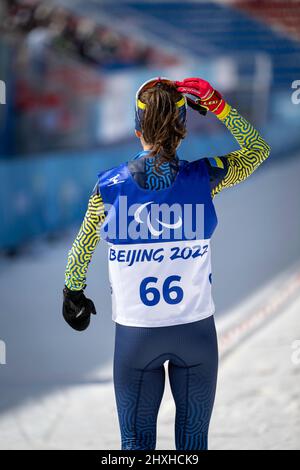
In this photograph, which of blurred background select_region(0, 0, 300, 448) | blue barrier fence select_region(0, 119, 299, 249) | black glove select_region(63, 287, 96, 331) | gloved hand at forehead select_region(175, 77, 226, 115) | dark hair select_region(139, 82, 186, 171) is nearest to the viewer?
dark hair select_region(139, 82, 186, 171)

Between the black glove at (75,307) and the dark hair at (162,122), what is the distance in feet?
1.81

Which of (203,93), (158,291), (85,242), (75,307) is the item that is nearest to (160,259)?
(158,291)

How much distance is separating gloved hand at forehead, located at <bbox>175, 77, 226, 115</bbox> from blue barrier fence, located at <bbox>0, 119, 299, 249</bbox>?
5.94 meters

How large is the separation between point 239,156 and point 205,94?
0.77 feet

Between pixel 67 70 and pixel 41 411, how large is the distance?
822 centimetres

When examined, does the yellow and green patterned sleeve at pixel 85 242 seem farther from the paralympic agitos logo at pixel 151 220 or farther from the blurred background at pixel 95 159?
the blurred background at pixel 95 159

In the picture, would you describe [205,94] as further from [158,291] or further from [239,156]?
[158,291]

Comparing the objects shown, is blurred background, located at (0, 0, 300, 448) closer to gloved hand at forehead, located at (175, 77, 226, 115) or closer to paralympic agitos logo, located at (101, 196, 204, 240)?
gloved hand at forehead, located at (175, 77, 226, 115)

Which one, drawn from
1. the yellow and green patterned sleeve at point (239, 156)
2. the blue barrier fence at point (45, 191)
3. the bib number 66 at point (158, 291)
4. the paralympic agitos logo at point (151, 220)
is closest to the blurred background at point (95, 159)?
the blue barrier fence at point (45, 191)

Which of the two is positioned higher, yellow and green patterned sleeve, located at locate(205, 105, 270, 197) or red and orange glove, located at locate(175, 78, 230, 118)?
red and orange glove, located at locate(175, 78, 230, 118)

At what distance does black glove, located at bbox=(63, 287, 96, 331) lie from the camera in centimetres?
241

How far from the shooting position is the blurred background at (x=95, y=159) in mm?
4434

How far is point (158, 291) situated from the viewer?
87.0 inches

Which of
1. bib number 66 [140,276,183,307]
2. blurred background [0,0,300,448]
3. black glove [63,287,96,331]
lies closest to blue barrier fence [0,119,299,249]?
blurred background [0,0,300,448]
